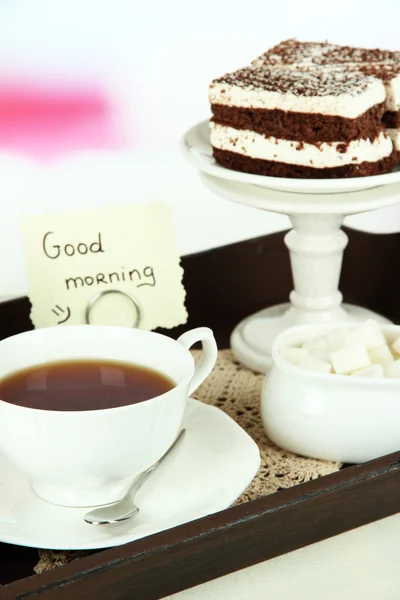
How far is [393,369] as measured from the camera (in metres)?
0.78

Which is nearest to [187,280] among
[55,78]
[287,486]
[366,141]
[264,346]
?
[264,346]

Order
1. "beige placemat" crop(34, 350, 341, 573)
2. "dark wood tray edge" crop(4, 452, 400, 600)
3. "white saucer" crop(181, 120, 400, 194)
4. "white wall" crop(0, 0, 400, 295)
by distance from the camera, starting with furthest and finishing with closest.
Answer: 1. "white wall" crop(0, 0, 400, 295)
2. "white saucer" crop(181, 120, 400, 194)
3. "beige placemat" crop(34, 350, 341, 573)
4. "dark wood tray edge" crop(4, 452, 400, 600)

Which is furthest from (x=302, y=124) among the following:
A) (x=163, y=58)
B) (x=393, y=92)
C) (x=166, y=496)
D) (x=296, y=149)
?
(x=163, y=58)

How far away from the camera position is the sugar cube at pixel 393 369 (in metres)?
0.77

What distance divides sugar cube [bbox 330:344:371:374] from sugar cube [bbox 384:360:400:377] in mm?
18

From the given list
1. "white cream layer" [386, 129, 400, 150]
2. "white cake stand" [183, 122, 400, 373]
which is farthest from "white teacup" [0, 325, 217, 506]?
"white cream layer" [386, 129, 400, 150]

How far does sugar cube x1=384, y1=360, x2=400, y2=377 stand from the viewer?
77 centimetres

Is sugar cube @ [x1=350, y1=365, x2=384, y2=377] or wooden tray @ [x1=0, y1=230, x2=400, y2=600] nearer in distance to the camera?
wooden tray @ [x1=0, y1=230, x2=400, y2=600]

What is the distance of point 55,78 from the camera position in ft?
5.31

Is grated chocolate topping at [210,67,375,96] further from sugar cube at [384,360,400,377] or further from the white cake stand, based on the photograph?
sugar cube at [384,360,400,377]

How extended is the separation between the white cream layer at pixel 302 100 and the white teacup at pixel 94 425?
0.92ft

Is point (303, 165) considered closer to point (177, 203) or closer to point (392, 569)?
point (392, 569)

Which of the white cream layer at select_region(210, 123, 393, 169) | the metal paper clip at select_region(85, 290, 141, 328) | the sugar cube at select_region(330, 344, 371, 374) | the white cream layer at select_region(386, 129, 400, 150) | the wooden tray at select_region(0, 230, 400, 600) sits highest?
the white cream layer at select_region(210, 123, 393, 169)

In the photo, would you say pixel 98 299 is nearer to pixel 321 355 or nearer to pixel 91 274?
pixel 91 274
